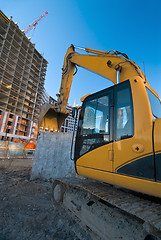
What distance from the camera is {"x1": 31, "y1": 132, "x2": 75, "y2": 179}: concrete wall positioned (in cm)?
595

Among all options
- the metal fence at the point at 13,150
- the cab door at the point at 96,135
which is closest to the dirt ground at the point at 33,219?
the cab door at the point at 96,135

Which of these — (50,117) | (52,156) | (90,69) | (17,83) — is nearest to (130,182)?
(90,69)

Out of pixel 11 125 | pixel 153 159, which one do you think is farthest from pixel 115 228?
pixel 11 125

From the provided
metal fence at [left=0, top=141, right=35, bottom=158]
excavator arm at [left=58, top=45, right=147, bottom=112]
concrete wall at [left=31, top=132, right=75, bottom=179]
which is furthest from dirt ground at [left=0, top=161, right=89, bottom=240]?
metal fence at [left=0, top=141, right=35, bottom=158]

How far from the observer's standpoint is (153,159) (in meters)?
1.84

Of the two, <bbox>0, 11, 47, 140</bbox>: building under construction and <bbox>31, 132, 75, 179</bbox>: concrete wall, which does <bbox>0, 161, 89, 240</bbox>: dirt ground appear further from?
<bbox>0, 11, 47, 140</bbox>: building under construction

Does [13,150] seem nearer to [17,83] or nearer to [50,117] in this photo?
[50,117]

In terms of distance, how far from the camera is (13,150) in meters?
16.3

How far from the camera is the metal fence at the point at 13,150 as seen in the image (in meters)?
15.4

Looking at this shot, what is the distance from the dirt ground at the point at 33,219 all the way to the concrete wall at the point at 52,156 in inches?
60.3

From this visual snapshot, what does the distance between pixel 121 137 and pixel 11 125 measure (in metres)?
47.1

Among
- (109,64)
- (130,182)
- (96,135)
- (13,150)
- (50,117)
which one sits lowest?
(13,150)

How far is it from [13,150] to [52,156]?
12.4 meters

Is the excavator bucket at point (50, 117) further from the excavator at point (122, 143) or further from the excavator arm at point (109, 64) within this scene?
the excavator at point (122, 143)
